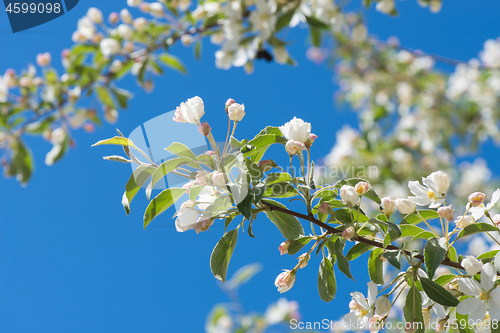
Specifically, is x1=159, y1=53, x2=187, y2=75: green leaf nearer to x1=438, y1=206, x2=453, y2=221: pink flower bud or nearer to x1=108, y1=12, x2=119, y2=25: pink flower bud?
x1=108, y1=12, x2=119, y2=25: pink flower bud

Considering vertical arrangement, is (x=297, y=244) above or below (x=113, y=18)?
below

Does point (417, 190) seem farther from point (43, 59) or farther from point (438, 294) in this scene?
point (43, 59)

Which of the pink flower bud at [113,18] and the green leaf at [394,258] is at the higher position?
the pink flower bud at [113,18]

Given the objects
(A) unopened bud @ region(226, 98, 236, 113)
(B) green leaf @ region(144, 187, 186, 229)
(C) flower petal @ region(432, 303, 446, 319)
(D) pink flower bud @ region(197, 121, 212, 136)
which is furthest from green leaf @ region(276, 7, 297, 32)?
(C) flower petal @ region(432, 303, 446, 319)

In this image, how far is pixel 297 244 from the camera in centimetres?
82

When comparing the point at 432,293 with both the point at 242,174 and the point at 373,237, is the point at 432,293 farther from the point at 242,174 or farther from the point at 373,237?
the point at 242,174

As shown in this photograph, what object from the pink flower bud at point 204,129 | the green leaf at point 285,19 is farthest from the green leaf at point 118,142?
the green leaf at point 285,19

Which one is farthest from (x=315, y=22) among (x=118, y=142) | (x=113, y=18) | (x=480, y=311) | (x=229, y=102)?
(x=113, y=18)

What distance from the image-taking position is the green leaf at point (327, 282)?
0.86m

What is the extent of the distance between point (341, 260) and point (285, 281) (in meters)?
0.16

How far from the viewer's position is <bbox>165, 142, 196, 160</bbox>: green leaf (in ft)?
2.54

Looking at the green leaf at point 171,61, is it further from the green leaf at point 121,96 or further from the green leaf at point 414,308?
the green leaf at point 414,308

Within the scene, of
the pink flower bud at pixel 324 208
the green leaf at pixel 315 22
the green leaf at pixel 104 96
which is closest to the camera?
the pink flower bud at pixel 324 208

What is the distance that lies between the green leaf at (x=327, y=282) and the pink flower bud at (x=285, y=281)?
6 cm
